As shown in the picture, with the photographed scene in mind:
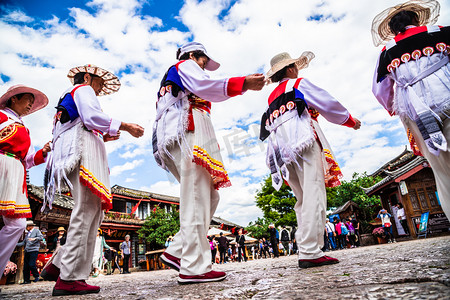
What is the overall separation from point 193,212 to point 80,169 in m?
1.04

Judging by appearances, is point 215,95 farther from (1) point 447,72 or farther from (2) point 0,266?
(2) point 0,266

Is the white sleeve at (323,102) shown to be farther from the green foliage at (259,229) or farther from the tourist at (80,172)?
the green foliage at (259,229)

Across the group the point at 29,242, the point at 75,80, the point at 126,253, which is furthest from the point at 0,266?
the point at 126,253

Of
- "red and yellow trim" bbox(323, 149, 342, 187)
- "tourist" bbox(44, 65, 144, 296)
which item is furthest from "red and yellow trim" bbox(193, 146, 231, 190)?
"red and yellow trim" bbox(323, 149, 342, 187)

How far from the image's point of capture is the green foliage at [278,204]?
26297 mm

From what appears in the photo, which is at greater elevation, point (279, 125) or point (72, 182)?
point (279, 125)

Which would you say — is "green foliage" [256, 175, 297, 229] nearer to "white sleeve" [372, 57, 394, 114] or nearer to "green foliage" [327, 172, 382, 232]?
"green foliage" [327, 172, 382, 232]

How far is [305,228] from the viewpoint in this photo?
2641 millimetres

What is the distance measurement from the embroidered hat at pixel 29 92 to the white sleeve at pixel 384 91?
3.59 meters

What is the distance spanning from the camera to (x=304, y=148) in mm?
2770

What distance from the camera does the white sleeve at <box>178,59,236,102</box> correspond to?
7.63 ft

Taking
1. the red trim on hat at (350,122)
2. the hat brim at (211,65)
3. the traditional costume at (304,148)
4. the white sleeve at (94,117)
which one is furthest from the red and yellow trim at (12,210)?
the red trim on hat at (350,122)

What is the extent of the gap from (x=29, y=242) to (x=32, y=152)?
680 centimetres

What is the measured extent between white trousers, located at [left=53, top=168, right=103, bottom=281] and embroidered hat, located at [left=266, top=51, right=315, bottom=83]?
2.29 meters
